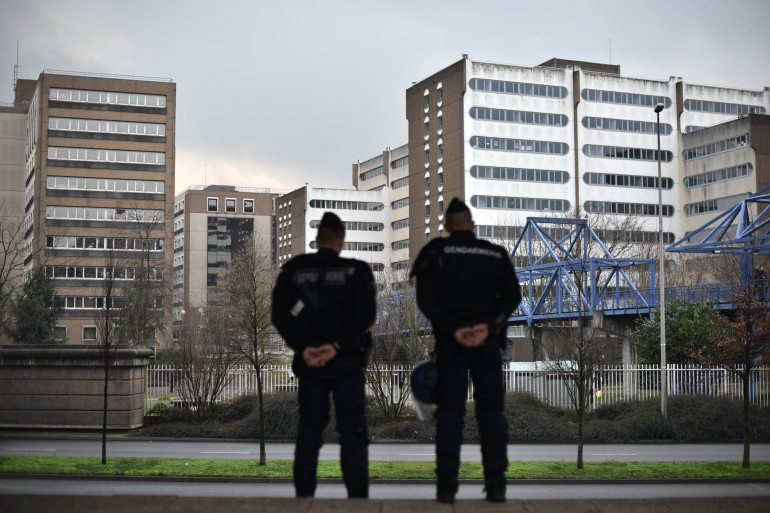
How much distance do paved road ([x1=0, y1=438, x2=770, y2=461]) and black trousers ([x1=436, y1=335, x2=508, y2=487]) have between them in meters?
16.7

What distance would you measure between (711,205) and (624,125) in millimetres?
12766

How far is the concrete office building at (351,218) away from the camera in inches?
5290

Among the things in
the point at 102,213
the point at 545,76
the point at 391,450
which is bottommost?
the point at 391,450

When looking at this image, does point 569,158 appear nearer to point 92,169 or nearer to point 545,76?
point 545,76

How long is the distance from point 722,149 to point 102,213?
69.6m

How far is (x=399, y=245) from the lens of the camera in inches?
5103

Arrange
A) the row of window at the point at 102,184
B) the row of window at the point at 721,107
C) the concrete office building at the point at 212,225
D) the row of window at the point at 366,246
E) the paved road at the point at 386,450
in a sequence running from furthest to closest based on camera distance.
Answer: the concrete office building at the point at 212,225, the row of window at the point at 366,246, the row of window at the point at 102,184, the row of window at the point at 721,107, the paved road at the point at 386,450

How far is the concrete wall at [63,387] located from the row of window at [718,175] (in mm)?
78266

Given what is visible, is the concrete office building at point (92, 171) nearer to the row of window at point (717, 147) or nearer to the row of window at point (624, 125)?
the row of window at point (624, 125)

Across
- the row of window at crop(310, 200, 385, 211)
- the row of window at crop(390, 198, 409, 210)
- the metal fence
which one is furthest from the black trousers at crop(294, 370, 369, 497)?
the row of window at crop(310, 200, 385, 211)

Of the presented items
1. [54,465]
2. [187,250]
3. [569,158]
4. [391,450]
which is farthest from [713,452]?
[187,250]

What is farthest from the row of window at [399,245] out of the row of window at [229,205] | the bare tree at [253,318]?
the row of window at [229,205]

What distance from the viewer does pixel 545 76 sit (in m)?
97.8

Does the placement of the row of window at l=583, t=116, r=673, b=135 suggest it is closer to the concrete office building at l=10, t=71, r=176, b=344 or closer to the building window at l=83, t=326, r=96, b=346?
the concrete office building at l=10, t=71, r=176, b=344
